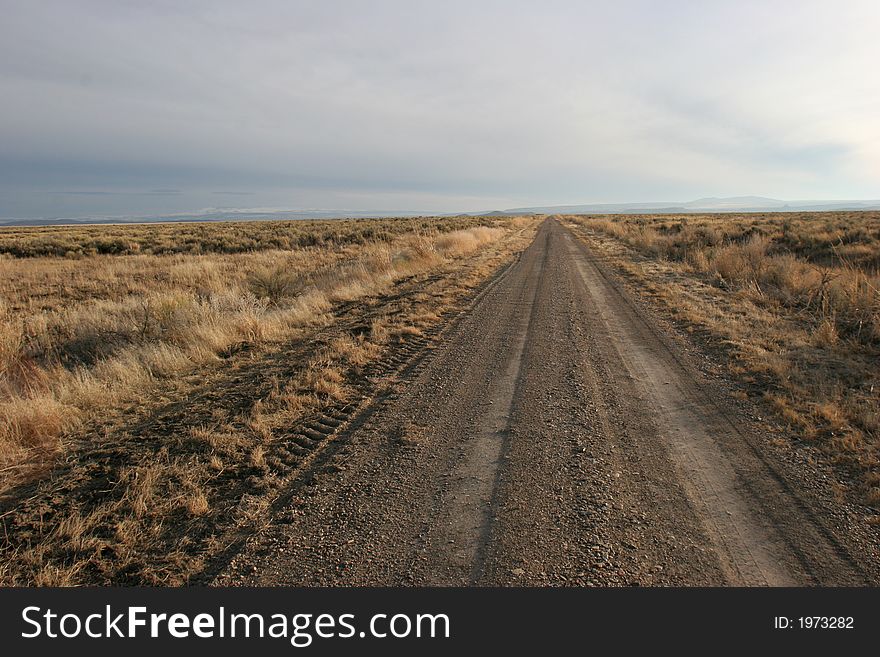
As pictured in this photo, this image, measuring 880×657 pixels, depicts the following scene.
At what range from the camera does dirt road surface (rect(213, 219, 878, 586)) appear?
272cm

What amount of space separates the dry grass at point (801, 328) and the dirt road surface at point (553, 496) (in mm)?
625

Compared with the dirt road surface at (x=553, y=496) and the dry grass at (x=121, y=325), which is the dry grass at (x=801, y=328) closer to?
the dirt road surface at (x=553, y=496)

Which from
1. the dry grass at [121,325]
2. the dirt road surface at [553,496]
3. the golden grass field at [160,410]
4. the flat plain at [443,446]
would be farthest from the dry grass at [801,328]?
the dry grass at [121,325]

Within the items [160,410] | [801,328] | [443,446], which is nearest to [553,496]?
[443,446]

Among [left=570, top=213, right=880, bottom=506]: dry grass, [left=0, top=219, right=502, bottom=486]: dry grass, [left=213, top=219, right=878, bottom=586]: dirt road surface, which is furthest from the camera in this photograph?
[left=0, top=219, right=502, bottom=486]: dry grass

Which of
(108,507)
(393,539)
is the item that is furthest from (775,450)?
(108,507)

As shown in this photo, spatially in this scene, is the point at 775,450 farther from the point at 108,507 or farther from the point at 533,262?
the point at 533,262

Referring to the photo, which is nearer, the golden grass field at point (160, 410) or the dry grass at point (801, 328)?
the golden grass field at point (160, 410)

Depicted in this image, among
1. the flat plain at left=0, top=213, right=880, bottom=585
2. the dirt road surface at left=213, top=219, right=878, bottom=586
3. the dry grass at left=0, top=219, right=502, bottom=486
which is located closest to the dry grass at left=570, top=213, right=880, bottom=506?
the flat plain at left=0, top=213, right=880, bottom=585

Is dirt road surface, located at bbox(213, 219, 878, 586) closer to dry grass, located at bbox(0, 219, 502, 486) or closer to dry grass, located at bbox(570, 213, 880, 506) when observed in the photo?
dry grass, located at bbox(570, 213, 880, 506)

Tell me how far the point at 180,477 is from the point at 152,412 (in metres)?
1.78

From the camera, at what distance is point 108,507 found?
333 centimetres

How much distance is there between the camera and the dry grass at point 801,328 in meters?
4.52

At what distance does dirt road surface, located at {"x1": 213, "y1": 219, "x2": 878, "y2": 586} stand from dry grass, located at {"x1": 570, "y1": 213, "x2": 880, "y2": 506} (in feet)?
2.05
